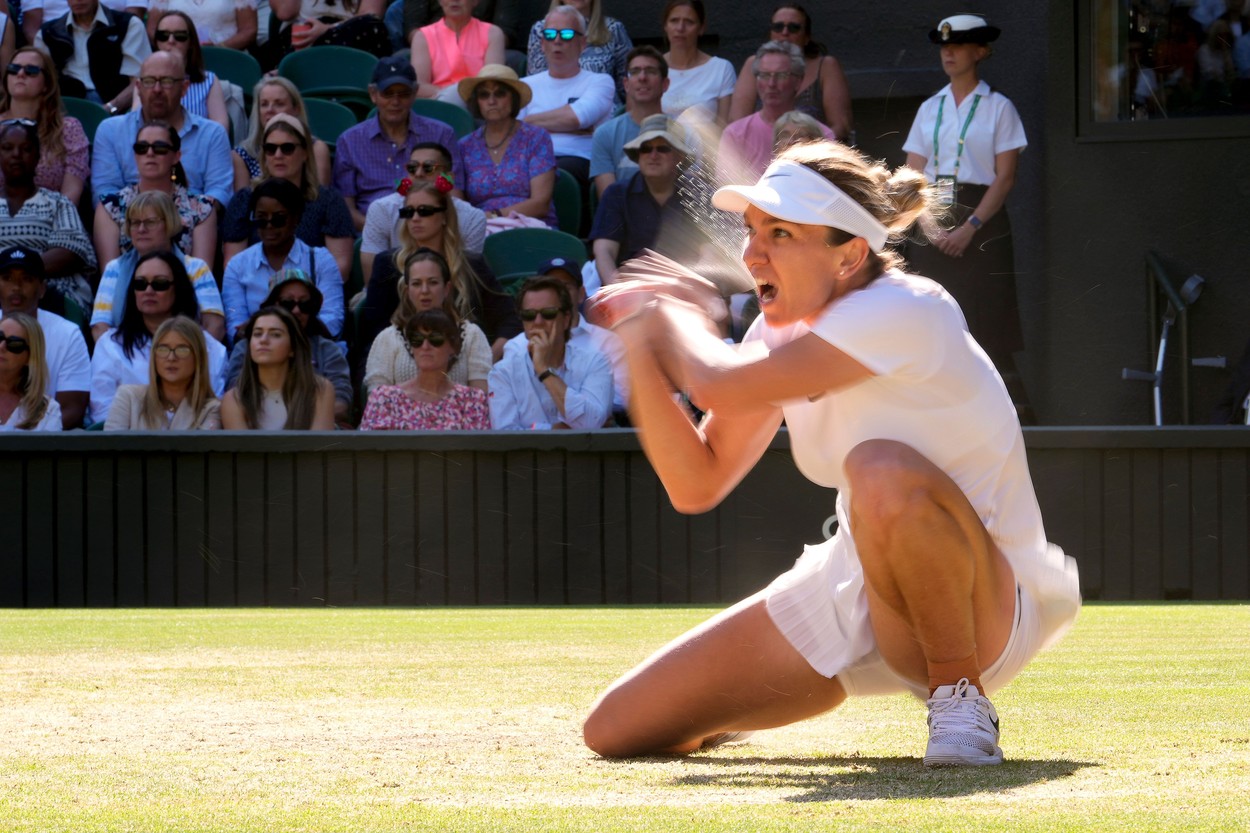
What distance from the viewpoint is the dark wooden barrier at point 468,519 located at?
7.92 metres

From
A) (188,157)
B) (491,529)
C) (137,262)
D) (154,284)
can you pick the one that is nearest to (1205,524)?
(491,529)

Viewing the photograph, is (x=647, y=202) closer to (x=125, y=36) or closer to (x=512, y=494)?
(x=512, y=494)

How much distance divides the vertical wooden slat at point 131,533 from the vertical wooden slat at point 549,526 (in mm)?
1847

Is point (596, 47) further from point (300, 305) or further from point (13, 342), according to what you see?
point (13, 342)

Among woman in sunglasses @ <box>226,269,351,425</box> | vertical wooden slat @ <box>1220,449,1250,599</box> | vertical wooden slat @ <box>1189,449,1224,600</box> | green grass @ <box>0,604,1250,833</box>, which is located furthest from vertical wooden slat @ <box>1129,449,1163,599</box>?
woman in sunglasses @ <box>226,269,351,425</box>

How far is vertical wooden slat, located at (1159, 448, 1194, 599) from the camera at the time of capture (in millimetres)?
7855

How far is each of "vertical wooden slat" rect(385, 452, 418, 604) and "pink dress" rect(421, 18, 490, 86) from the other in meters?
4.22

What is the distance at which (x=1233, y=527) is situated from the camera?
309 inches

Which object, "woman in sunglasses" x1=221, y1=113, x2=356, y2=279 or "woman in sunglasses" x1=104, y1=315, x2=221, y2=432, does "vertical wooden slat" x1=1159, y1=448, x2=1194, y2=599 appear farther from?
"woman in sunglasses" x1=221, y1=113, x2=356, y2=279

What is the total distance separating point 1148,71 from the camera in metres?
10.3

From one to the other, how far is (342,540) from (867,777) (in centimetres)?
532

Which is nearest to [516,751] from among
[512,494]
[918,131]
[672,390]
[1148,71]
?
[672,390]

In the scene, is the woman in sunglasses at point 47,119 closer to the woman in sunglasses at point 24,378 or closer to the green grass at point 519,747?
the woman in sunglasses at point 24,378

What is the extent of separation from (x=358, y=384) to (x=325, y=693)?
5.06 metres
